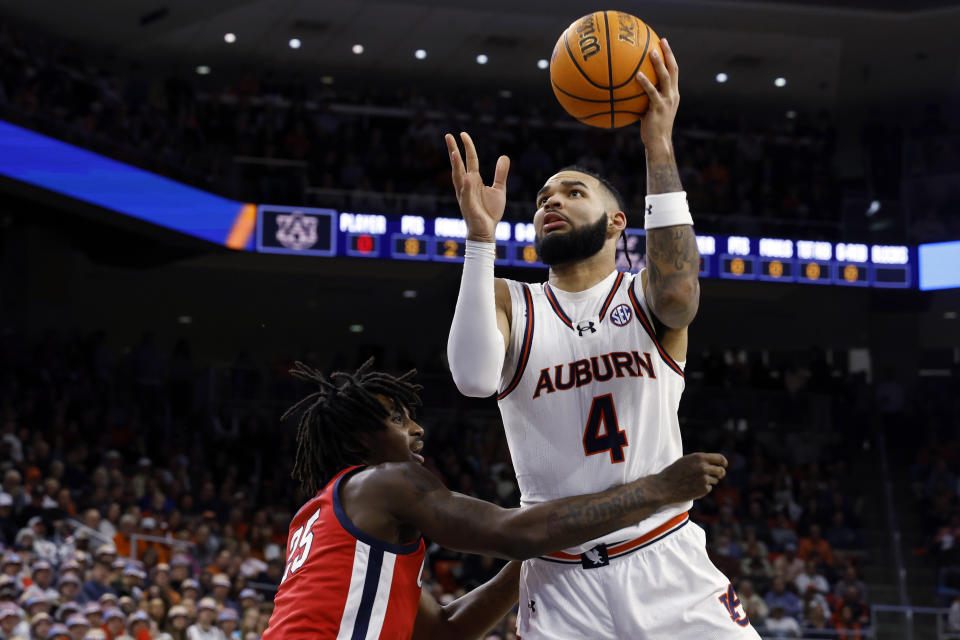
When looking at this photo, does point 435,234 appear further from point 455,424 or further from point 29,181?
point 29,181

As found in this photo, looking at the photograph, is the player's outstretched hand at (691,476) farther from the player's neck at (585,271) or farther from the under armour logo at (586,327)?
the player's neck at (585,271)

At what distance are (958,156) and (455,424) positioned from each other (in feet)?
33.3

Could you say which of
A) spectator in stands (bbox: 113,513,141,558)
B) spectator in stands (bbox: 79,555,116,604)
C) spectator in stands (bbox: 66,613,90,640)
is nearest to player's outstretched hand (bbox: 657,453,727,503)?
spectator in stands (bbox: 66,613,90,640)

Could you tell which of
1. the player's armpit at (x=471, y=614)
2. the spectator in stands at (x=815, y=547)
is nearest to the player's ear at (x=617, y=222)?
the player's armpit at (x=471, y=614)

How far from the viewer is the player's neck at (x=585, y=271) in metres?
3.86

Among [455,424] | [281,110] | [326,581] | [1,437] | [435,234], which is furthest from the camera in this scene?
[281,110]

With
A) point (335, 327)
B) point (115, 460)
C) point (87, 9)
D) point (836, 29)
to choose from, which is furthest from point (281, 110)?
point (836, 29)

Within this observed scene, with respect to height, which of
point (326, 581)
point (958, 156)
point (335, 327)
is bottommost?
point (326, 581)

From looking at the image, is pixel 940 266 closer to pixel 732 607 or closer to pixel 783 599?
pixel 783 599

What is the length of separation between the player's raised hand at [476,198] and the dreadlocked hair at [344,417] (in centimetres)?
69

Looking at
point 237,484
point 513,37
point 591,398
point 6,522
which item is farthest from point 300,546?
point 513,37

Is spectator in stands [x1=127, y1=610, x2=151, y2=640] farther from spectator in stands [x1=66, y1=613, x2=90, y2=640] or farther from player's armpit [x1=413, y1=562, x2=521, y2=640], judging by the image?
player's armpit [x1=413, y1=562, x2=521, y2=640]

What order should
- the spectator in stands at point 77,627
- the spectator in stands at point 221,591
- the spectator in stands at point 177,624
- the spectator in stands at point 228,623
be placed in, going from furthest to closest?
1. the spectator in stands at point 221,591
2. the spectator in stands at point 228,623
3. the spectator in stands at point 177,624
4. the spectator in stands at point 77,627

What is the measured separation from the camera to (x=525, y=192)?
59.8 feet
